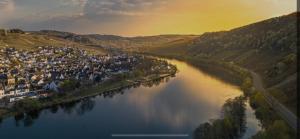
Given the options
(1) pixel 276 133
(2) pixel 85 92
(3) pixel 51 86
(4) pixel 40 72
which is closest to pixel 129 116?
(2) pixel 85 92

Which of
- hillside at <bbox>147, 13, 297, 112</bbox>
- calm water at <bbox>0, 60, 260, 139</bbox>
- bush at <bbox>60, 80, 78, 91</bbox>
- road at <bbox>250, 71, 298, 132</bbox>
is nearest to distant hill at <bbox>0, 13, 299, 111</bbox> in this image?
hillside at <bbox>147, 13, 297, 112</bbox>

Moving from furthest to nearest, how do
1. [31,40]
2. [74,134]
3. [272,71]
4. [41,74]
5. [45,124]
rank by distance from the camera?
[31,40] < [41,74] < [272,71] < [45,124] < [74,134]

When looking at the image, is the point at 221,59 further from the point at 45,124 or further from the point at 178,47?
the point at 45,124

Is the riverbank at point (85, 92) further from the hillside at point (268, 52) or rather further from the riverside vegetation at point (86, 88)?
the hillside at point (268, 52)

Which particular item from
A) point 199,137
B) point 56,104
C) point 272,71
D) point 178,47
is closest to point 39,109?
point 56,104

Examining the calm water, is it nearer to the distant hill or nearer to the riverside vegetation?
the riverside vegetation
